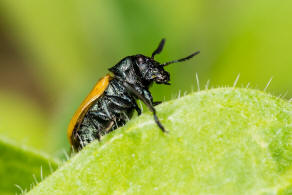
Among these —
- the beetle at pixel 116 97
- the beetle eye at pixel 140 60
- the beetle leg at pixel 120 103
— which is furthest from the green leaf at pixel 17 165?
the beetle eye at pixel 140 60

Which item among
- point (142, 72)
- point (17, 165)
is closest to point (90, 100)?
point (142, 72)

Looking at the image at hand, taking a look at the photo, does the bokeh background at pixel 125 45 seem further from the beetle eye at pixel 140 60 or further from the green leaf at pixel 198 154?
the green leaf at pixel 198 154

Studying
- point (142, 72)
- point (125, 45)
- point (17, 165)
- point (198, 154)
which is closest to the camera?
point (198, 154)

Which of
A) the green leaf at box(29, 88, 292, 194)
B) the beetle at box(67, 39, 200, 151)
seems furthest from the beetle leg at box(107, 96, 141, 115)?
the green leaf at box(29, 88, 292, 194)

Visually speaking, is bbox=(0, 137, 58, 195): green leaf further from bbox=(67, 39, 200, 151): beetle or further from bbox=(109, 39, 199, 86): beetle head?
bbox=(109, 39, 199, 86): beetle head

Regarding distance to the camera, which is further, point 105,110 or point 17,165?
point 105,110

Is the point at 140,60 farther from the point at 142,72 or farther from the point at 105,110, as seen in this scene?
the point at 105,110
